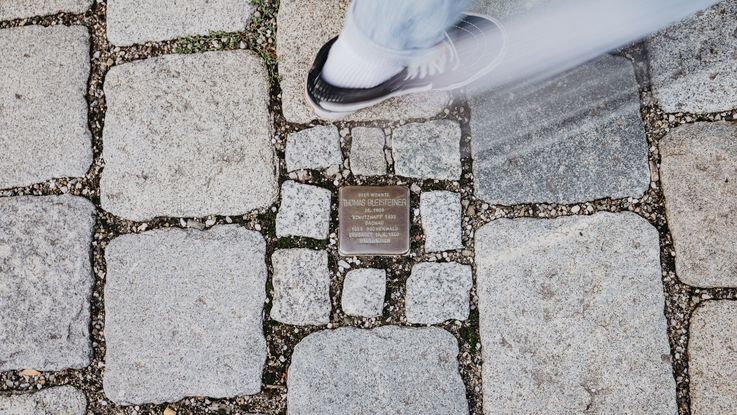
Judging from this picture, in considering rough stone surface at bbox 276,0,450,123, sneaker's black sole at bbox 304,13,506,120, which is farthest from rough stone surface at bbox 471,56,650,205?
rough stone surface at bbox 276,0,450,123

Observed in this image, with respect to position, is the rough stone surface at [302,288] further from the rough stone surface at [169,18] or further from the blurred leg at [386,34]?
the rough stone surface at [169,18]

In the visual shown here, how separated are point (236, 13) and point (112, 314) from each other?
124cm

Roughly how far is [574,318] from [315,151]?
1135 millimetres

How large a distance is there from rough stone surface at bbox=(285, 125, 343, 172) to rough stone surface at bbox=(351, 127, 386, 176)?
0.06 meters

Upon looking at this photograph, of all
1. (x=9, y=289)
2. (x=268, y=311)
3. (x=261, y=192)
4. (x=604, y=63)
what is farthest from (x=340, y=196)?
(x=9, y=289)

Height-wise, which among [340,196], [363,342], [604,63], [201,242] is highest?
[604,63]

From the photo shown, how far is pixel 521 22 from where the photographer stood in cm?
221

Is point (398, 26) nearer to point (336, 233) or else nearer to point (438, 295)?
point (336, 233)

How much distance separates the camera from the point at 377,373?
2.12 m

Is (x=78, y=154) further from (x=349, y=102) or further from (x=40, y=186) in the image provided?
(x=349, y=102)

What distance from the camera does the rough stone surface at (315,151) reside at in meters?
2.18

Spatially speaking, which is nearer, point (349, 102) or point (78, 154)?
point (349, 102)

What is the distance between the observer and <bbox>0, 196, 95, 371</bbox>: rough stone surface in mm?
2182


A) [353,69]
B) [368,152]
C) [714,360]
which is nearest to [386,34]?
[353,69]
